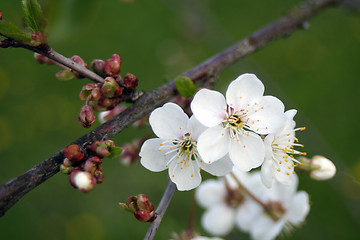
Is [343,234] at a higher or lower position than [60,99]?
lower

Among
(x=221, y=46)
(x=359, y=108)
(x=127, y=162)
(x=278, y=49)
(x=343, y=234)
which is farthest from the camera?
(x=278, y=49)

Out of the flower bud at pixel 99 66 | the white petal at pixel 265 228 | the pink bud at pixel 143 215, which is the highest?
the flower bud at pixel 99 66

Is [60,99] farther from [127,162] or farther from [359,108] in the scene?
[359,108]

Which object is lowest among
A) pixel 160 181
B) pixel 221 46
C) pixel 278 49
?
pixel 160 181

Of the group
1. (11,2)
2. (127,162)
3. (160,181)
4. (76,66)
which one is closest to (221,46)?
(160,181)

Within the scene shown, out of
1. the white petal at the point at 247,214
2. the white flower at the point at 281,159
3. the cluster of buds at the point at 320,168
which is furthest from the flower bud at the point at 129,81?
the white petal at the point at 247,214

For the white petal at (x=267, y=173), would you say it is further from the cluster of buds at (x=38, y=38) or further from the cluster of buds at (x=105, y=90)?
the cluster of buds at (x=38, y=38)

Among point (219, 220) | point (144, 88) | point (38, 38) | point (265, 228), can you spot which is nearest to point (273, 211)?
point (265, 228)
